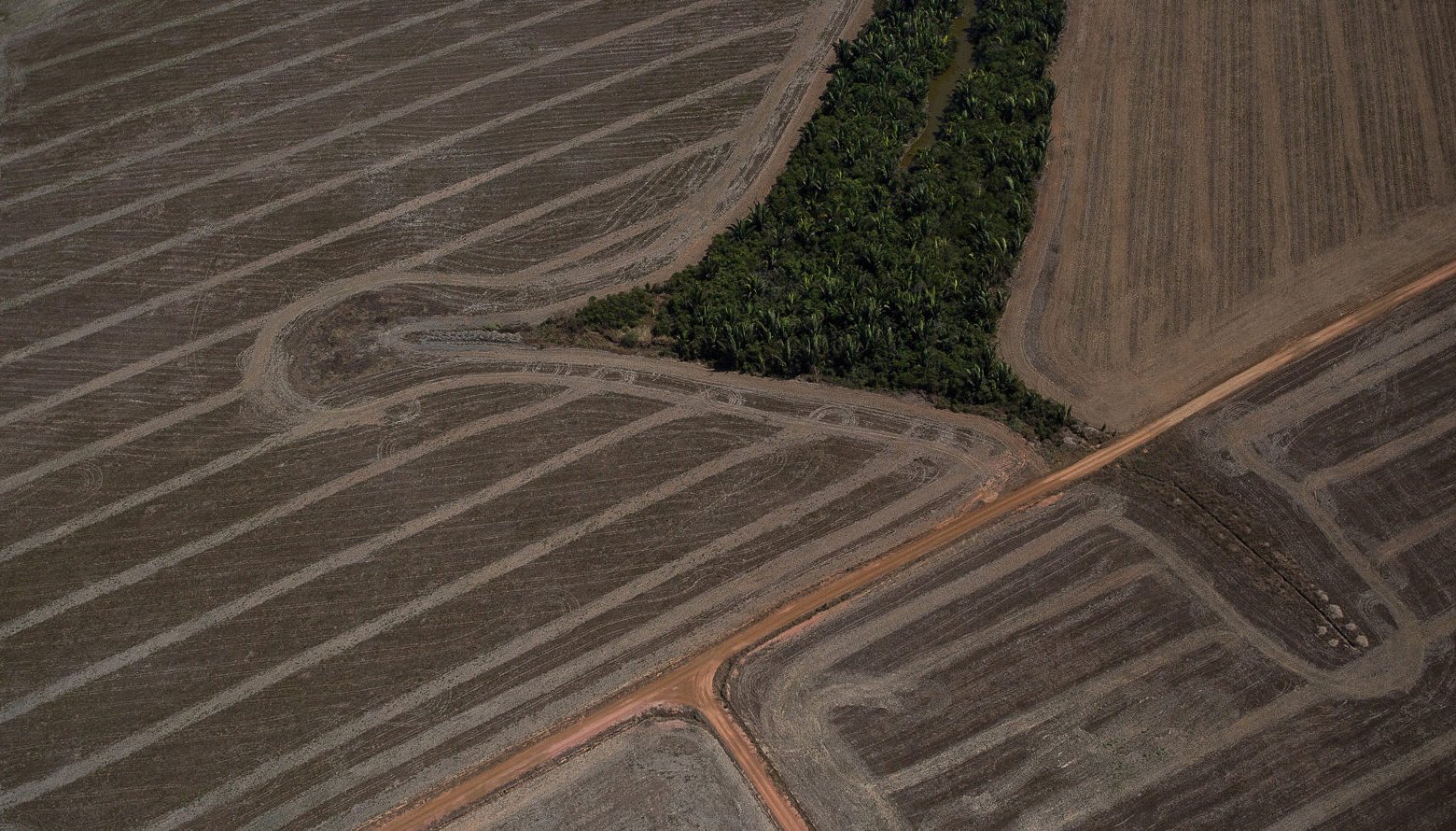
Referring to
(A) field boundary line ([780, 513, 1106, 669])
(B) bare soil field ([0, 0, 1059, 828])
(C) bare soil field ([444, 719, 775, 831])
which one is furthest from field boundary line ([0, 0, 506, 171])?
(A) field boundary line ([780, 513, 1106, 669])

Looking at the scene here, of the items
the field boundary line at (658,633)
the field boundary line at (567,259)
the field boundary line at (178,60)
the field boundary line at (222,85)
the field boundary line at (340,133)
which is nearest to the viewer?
the field boundary line at (658,633)

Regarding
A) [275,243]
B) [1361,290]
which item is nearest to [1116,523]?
[1361,290]

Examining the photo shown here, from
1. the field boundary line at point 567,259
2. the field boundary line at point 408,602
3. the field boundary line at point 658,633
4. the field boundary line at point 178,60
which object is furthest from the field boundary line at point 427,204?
the field boundary line at point 658,633

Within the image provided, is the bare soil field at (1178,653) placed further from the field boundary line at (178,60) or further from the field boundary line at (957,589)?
the field boundary line at (178,60)

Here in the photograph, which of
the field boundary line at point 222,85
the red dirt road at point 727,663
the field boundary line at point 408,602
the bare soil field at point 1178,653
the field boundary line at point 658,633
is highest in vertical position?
the field boundary line at point 222,85

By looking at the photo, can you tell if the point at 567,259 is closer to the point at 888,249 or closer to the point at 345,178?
the point at 345,178

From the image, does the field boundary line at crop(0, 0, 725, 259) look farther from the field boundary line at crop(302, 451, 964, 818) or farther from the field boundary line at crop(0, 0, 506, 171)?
the field boundary line at crop(302, 451, 964, 818)

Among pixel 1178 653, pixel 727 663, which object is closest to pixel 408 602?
pixel 727 663
